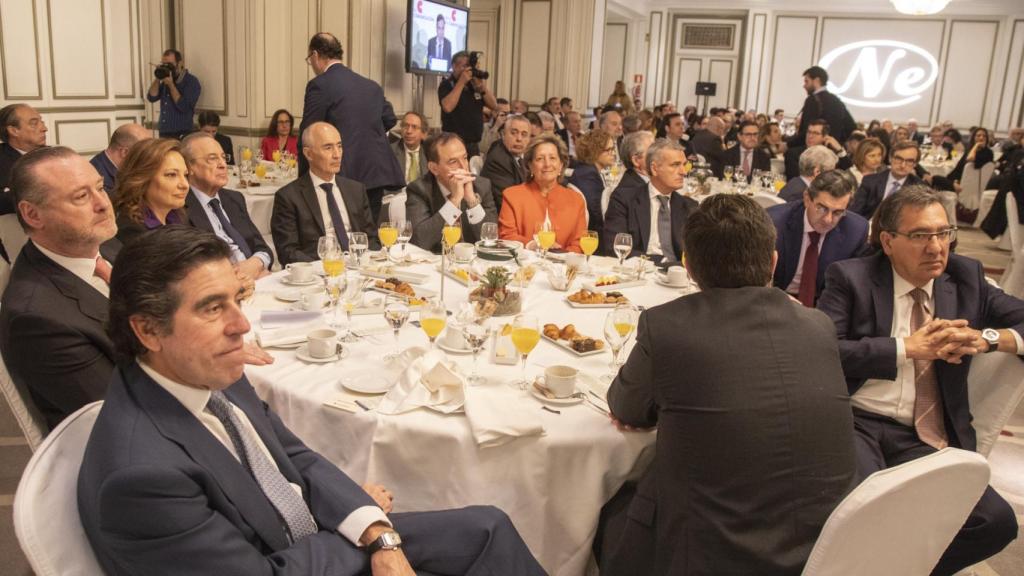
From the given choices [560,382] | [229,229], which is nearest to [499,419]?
[560,382]

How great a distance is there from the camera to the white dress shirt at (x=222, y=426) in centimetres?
140

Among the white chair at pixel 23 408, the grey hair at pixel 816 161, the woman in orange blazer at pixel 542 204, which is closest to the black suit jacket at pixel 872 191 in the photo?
the grey hair at pixel 816 161

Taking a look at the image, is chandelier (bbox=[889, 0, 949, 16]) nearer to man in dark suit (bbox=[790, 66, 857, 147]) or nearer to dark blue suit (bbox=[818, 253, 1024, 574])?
man in dark suit (bbox=[790, 66, 857, 147])

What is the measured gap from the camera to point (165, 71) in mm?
7254

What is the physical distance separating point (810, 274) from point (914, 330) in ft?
3.55

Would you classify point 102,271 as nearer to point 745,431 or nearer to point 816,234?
point 745,431

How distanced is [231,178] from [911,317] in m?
4.79

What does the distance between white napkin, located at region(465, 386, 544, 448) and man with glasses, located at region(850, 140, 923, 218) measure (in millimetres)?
4687

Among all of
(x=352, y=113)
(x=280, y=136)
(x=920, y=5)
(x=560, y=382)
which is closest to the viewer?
(x=560, y=382)

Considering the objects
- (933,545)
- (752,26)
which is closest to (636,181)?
(933,545)

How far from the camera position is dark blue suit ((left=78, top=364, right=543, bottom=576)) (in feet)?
4.06

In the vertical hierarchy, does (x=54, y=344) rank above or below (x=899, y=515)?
above

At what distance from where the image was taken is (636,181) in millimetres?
4414

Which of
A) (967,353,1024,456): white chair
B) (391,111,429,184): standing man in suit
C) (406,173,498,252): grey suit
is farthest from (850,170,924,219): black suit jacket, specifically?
(967,353,1024,456): white chair
